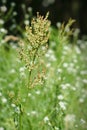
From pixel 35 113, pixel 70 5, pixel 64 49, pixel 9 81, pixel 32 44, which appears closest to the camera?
pixel 32 44

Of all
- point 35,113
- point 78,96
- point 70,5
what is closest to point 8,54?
point 78,96

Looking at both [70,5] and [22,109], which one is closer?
[22,109]

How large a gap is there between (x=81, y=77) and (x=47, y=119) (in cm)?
265

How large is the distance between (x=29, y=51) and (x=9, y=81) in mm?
2087

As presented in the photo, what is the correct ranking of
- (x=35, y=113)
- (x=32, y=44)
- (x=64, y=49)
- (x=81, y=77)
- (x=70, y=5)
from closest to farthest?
(x=32, y=44)
(x=35, y=113)
(x=64, y=49)
(x=81, y=77)
(x=70, y=5)

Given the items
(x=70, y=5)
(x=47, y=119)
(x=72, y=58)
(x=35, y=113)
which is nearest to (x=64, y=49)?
(x=72, y=58)

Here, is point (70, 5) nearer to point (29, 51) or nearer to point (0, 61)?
point (0, 61)

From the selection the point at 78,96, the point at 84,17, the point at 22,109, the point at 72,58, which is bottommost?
the point at 22,109

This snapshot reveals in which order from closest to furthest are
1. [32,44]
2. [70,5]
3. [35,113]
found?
[32,44], [35,113], [70,5]

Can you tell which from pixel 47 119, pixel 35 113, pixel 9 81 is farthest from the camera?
pixel 9 81

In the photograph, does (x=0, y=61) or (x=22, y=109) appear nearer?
(x=22, y=109)

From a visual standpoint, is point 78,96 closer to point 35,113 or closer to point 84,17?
point 35,113

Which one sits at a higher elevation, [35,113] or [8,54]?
[8,54]

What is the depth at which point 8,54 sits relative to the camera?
6.65m
